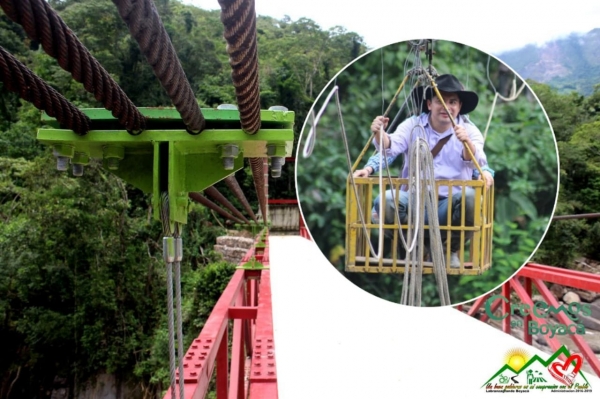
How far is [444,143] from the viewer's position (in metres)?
1.54

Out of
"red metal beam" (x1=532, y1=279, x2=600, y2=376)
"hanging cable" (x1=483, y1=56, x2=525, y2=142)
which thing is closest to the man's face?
"hanging cable" (x1=483, y1=56, x2=525, y2=142)

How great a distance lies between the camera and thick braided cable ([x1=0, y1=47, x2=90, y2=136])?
64 centimetres

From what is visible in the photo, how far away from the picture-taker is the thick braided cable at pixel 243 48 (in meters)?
0.53

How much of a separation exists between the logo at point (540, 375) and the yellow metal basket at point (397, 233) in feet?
2.50

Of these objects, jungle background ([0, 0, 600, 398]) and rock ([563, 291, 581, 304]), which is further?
rock ([563, 291, 581, 304])

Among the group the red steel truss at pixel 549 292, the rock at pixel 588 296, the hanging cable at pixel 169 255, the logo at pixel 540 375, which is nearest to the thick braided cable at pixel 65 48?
the hanging cable at pixel 169 255

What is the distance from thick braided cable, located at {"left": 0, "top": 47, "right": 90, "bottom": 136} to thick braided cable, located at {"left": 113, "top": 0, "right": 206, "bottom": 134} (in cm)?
20

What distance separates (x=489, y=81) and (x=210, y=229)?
421 inches

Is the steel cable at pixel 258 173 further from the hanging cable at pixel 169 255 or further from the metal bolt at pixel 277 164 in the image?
the hanging cable at pixel 169 255

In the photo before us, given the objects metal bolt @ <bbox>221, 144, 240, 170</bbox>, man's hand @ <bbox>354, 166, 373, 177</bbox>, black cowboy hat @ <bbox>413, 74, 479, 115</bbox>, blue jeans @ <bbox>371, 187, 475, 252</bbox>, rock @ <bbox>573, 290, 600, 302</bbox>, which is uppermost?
black cowboy hat @ <bbox>413, 74, 479, 115</bbox>

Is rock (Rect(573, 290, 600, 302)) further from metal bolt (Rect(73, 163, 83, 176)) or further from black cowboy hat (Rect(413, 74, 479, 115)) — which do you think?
metal bolt (Rect(73, 163, 83, 176))

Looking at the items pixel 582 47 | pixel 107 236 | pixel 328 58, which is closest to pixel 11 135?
pixel 107 236

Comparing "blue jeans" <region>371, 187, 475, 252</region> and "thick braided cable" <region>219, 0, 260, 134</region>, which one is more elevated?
"thick braided cable" <region>219, 0, 260, 134</region>

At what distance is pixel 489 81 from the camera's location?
1526 mm
